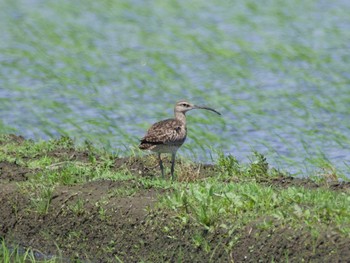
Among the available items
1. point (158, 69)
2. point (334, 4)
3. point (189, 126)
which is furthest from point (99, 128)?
point (334, 4)

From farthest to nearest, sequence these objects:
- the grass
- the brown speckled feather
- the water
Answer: the water < the brown speckled feather < the grass

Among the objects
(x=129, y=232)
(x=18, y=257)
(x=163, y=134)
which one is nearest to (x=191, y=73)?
(x=163, y=134)

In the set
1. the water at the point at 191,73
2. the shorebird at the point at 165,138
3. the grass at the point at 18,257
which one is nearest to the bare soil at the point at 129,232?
the grass at the point at 18,257

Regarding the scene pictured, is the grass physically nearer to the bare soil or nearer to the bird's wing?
the bare soil

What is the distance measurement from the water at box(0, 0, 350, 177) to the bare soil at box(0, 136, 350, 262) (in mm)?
2313

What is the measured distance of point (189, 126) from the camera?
1486cm

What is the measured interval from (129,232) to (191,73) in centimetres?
811

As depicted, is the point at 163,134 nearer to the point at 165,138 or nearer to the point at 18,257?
the point at 165,138

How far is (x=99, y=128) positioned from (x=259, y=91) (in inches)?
112

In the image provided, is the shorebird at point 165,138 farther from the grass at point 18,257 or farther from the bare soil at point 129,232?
the grass at point 18,257

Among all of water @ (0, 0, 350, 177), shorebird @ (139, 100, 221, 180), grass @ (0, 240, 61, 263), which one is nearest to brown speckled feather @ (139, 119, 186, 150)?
shorebird @ (139, 100, 221, 180)

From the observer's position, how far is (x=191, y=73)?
18.2 metres

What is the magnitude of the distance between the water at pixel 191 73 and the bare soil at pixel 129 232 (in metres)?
2.31

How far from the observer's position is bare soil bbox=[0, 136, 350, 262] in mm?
9250
